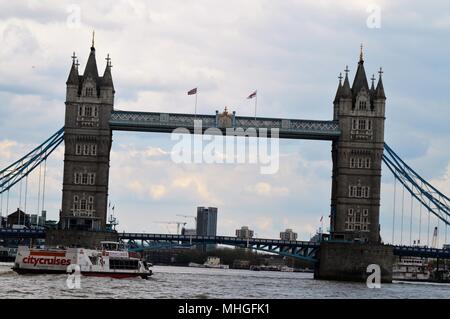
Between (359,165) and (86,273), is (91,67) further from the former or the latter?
(86,273)

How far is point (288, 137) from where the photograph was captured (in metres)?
137

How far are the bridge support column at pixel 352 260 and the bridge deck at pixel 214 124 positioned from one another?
14415 millimetres

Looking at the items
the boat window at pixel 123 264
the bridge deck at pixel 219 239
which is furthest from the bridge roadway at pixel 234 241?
the boat window at pixel 123 264

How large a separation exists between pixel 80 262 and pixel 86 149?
127ft

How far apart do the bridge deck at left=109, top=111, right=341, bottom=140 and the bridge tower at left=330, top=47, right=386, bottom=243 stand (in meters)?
2.44

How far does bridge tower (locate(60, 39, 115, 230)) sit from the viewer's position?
447 feet

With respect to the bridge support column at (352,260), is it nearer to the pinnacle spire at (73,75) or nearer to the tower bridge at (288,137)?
the tower bridge at (288,137)

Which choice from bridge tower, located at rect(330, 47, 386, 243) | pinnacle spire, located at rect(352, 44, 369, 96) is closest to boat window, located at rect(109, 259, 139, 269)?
bridge tower, located at rect(330, 47, 386, 243)

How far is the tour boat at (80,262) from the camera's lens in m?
99.6

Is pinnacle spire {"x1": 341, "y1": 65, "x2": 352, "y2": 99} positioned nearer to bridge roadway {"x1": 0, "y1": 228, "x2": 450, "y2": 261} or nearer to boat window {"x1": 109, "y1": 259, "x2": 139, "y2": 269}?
bridge roadway {"x1": 0, "y1": 228, "x2": 450, "y2": 261}

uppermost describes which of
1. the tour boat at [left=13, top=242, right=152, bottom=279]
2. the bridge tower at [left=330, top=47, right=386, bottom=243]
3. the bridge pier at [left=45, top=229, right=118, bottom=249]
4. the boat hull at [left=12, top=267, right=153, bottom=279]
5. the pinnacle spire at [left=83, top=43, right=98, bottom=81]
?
the pinnacle spire at [left=83, top=43, right=98, bottom=81]

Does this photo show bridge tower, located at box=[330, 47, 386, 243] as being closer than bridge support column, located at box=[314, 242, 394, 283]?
No

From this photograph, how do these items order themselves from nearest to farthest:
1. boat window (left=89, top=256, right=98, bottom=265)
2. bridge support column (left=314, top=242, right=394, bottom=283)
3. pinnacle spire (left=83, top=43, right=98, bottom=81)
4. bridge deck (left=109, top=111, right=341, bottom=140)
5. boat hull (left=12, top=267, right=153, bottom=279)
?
boat hull (left=12, top=267, right=153, bottom=279) < boat window (left=89, top=256, right=98, bottom=265) < bridge support column (left=314, top=242, right=394, bottom=283) < bridge deck (left=109, top=111, right=341, bottom=140) < pinnacle spire (left=83, top=43, right=98, bottom=81)
